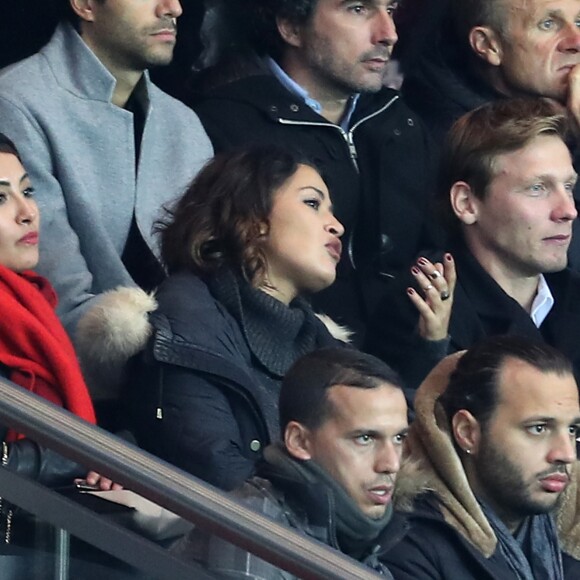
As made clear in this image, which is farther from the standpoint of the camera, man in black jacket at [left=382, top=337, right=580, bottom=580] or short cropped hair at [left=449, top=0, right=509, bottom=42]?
short cropped hair at [left=449, top=0, right=509, bottom=42]

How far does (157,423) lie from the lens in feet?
16.0

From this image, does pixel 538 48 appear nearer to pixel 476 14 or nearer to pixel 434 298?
pixel 476 14

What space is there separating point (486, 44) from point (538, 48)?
15 centimetres

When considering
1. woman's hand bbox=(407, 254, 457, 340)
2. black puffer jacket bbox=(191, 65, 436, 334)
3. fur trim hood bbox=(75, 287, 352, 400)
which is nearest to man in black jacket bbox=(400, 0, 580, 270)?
black puffer jacket bbox=(191, 65, 436, 334)

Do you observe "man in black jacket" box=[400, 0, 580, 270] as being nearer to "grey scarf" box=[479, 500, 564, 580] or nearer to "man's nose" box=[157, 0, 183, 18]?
"man's nose" box=[157, 0, 183, 18]

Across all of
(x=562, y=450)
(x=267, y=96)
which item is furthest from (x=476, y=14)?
(x=562, y=450)

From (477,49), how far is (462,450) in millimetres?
1887

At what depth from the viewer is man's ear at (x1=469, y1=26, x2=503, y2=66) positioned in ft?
21.1

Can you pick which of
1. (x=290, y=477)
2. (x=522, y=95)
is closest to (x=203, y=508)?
(x=290, y=477)

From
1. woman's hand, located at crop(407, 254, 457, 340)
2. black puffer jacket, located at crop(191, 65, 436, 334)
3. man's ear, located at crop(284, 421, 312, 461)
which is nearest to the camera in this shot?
man's ear, located at crop(284, 421, 312, 461)

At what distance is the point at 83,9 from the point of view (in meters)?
5.69

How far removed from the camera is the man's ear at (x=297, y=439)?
14.9ft

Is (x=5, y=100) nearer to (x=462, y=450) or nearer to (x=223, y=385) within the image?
(x=223, y=385)

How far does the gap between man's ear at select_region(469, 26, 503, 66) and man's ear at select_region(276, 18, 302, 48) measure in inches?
23.3
